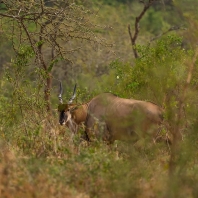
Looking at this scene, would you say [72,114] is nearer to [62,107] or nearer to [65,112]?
[65,112]

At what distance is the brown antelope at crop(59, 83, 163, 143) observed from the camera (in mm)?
7181

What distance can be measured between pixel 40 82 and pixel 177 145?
17.8ft

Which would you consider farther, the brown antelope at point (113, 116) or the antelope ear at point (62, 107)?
the antelope ear at point (62, 107)

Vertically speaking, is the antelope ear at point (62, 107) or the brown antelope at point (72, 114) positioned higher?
the antelope ear at point (62, 107)

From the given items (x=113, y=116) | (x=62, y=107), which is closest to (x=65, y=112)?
(x=62, y=107)

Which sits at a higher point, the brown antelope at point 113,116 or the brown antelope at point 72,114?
the brown antelope at point 113,116

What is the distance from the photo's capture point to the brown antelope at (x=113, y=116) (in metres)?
7.18

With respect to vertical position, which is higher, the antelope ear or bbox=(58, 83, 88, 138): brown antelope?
the antelope ear

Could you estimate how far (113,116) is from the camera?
26.2 ft

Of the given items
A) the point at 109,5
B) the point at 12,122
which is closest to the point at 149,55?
the point at 12,122

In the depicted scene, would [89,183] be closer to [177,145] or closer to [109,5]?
[177,145]

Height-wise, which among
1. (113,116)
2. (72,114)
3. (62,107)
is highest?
(113,116)

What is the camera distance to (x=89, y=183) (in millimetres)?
5758

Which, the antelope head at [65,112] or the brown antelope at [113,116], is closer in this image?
the brown antelope at [113,116]
